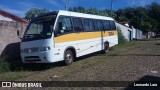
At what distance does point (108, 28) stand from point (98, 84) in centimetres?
1145

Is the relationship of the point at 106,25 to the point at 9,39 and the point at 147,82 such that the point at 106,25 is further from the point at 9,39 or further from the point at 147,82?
the point at 147,82

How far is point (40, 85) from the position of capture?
9508 mm

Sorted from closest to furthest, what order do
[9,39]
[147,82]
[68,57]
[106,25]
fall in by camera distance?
1. [147,82]
2. [68,57]
3. [9,39]
4. [106,25]

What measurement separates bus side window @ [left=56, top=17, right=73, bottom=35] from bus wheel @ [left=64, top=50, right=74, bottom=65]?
3.46 feet

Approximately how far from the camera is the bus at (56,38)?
12641 mm

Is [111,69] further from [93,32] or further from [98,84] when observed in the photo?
[93,32]

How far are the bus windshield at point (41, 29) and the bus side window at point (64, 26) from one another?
1.07 feet

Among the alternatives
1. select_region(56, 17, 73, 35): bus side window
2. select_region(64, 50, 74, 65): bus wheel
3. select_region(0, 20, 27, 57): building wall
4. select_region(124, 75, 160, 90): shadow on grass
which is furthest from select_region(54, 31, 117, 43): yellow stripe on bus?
select_region(124, 75, 160, 90): shadow on grass

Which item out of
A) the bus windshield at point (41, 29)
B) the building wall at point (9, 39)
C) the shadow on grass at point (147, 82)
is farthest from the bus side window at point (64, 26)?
the shadow on grass at point (147, 82)

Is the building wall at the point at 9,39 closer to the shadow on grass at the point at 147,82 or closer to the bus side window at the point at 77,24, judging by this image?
the bus side window at the point at 77,24

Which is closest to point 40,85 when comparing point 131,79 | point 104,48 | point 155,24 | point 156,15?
point 131,79

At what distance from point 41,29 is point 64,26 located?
1.16 m

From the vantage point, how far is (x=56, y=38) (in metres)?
12.9

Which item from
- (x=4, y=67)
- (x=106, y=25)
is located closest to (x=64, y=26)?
(x=4, y=67)
